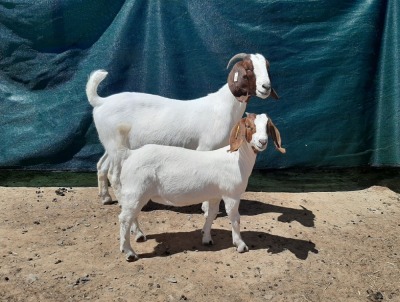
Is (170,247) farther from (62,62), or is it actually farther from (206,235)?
(62,62)

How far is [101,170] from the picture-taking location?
539 cm

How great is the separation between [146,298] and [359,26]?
14.2 feet

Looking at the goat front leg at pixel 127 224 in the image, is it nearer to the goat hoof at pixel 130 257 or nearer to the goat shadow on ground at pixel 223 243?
the goat hoof at pixel 130 257

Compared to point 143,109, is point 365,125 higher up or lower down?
lower down

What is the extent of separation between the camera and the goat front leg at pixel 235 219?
417cm

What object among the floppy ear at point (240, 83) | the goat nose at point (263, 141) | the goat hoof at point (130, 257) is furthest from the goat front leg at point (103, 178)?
the goat nose at point (263, 141)

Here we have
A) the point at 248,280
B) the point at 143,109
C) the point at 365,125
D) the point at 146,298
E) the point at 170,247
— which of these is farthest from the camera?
the point at 365,125

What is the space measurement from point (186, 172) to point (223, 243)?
2.96 feet

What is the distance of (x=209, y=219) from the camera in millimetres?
4410

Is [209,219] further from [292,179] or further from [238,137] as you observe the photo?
[292,179]

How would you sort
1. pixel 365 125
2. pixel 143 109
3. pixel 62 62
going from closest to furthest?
1. pixel 143 109
2. pixel 62 62
3. pixel 365 125

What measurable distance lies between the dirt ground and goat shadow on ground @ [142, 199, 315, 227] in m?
0.01

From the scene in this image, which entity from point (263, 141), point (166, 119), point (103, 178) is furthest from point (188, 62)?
point (263, 141)

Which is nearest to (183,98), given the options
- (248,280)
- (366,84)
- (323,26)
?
(323,26)
